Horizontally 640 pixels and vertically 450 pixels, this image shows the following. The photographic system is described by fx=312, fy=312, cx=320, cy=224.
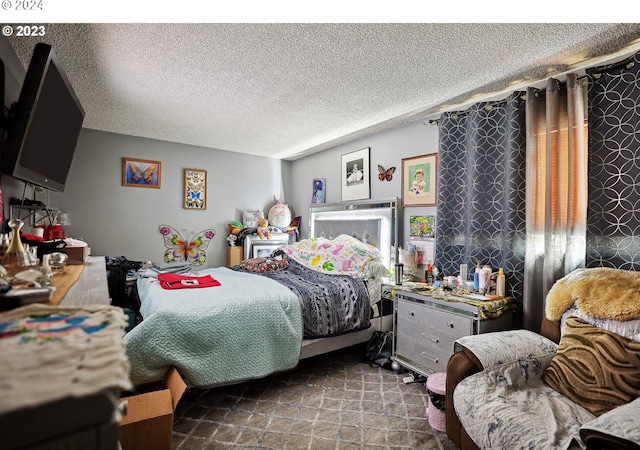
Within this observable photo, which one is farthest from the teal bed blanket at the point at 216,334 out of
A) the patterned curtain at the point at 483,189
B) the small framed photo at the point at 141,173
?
the small framed photo at the point at 141,173

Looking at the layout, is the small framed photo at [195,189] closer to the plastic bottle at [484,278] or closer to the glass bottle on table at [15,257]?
the glass bottle on table at [15,257]

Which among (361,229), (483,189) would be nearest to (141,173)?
(361,229)

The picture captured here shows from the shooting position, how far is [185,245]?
14.9ft

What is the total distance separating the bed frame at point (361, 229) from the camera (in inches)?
107

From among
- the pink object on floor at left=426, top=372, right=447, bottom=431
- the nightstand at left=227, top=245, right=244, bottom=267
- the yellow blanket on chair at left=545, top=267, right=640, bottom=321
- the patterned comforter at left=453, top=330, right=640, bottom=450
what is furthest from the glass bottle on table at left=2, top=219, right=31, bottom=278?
the nightstand at left=227, top=245, right=244, bottom=267

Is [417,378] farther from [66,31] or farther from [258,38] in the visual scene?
[66,31]

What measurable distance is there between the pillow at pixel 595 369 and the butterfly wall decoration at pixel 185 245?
4226 mm

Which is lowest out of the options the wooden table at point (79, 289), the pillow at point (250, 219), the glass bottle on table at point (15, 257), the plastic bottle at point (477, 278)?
the plastic bottle at point (477, 278)

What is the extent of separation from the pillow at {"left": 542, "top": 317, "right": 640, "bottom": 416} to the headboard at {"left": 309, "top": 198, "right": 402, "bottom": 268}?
1.75 meters

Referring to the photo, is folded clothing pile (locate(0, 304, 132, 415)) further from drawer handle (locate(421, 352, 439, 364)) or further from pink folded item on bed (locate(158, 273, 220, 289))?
drawer handle (locate(421, 352, 439, 364))

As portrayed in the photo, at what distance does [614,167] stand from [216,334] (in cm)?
269

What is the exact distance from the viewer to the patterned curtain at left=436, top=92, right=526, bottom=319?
2330 millimetres

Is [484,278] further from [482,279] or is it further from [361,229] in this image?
[361,229]
